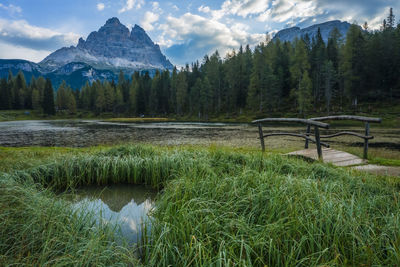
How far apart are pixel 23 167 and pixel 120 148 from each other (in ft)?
9.64

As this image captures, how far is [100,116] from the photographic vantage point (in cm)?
7875

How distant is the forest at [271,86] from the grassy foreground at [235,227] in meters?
46.1

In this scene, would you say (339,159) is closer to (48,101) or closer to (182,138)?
(182,138)

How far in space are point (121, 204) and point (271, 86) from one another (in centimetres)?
5265

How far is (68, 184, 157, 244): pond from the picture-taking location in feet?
11.6

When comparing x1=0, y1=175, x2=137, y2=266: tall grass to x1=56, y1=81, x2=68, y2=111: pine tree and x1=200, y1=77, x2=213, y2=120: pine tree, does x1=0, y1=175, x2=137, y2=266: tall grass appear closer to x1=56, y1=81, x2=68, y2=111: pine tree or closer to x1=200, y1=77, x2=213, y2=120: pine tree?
x1=200, y1=77, x2=213, y2=120: pine tree

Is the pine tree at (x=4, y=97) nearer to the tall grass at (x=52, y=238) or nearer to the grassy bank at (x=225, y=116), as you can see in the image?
the grassy bank at (x=225, y=116)

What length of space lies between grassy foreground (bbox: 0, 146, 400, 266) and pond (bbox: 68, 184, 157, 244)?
401 millimetres

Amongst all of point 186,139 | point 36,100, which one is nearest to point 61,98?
point 36,100

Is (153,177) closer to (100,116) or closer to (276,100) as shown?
(276,100)

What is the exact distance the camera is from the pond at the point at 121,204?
3.55 m

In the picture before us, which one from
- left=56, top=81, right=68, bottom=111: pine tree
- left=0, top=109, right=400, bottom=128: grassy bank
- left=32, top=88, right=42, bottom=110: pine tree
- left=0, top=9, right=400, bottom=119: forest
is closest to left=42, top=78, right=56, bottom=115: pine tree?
left=0, top=9, right=400, bottom=119: forest

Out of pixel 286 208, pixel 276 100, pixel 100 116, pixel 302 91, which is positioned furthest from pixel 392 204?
pixel 100 116

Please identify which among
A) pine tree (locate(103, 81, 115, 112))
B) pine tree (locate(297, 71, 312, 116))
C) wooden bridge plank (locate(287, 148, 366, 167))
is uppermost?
pine tree (locate(103, 81, 115, 112))
